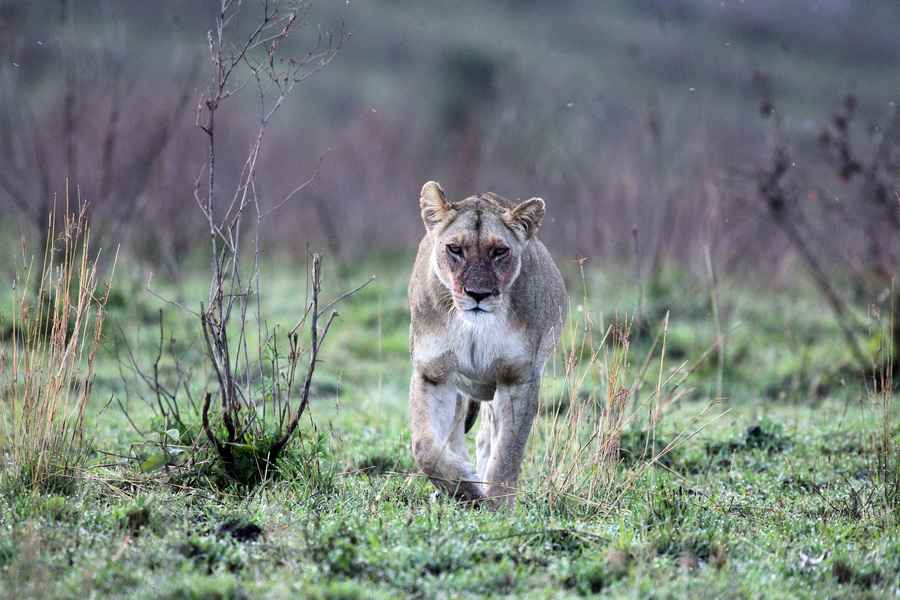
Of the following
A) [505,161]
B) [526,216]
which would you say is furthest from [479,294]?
[505,161]

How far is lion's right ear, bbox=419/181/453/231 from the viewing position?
7012 mm

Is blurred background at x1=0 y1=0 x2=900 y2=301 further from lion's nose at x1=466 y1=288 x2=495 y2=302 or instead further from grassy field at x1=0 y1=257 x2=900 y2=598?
grassy field at x1=0 y1=257 x2=900 y2=598

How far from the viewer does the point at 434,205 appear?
7.08 meters

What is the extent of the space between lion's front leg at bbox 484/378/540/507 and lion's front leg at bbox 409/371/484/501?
0.40 feet

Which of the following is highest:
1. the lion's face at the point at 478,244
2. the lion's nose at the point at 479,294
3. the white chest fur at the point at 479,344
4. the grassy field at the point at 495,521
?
the lion's face at the point at 478,244

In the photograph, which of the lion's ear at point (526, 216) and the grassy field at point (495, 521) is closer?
the grassy field at point (495, 521)

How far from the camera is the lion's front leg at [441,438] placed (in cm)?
640

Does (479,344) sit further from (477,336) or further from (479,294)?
(479,294)

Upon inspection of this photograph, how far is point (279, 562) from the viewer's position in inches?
199

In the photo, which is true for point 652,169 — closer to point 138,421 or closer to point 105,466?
point 138,421

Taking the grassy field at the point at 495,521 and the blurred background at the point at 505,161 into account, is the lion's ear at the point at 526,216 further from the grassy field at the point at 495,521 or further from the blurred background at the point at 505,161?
the blurred background at the point at 505,161

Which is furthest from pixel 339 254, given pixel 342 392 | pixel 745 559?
pixel 745 559

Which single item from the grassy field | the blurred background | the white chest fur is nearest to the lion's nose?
the white chest fur

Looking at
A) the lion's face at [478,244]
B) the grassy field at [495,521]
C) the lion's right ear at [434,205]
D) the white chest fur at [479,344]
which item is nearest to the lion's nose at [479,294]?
the lion's face at [478,244]
